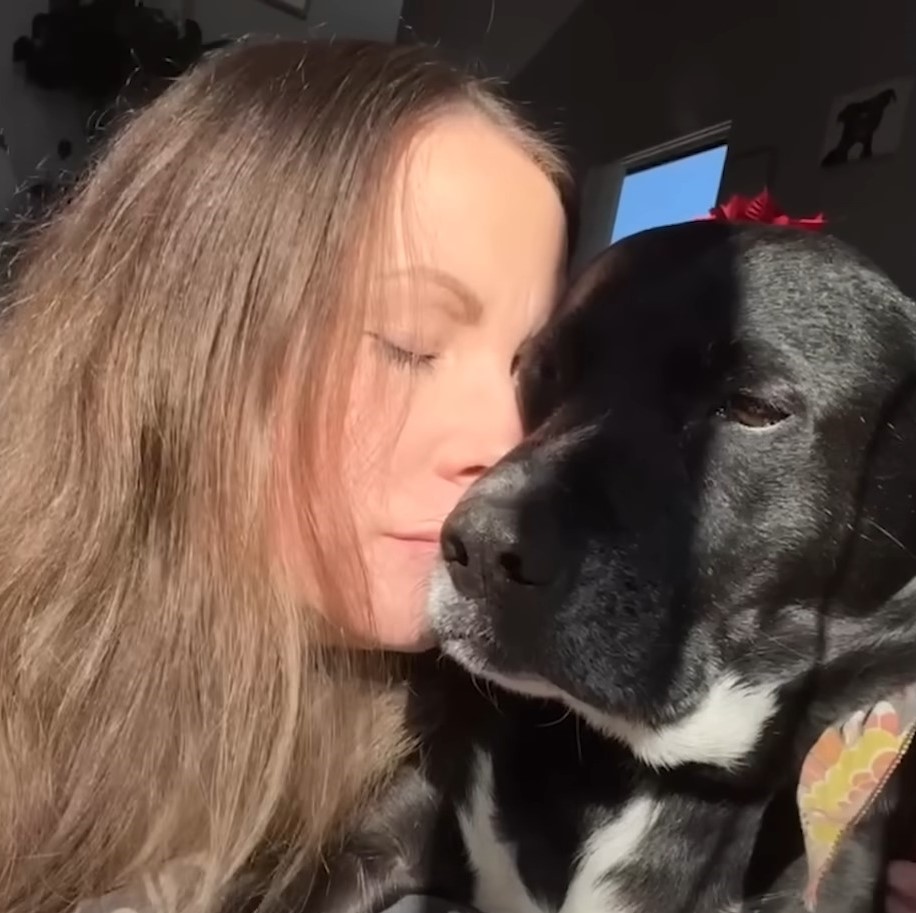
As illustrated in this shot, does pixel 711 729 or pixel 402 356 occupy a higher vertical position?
pixel 402 356

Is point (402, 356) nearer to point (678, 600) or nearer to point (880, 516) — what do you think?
point (678, 600)

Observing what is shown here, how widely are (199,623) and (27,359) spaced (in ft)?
0.90

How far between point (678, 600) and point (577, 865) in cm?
21

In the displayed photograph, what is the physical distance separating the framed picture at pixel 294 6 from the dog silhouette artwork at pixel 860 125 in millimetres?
1248

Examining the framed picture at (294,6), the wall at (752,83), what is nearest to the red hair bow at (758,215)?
the wall at (752,83)

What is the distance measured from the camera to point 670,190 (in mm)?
2887

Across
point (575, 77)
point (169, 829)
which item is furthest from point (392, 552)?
point (575, 77)

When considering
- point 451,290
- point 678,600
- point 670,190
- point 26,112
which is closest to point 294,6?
point 26,112

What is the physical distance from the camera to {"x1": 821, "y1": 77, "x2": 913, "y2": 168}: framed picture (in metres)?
2.18

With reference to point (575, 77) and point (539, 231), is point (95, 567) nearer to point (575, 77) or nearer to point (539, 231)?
point (539, 231)

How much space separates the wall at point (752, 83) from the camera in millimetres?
2195

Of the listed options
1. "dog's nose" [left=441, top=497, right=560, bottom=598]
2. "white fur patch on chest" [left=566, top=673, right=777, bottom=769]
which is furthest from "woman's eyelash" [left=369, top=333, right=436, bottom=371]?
"white fur patch on chest" [left=566, top=673, right=777, bottom=769]

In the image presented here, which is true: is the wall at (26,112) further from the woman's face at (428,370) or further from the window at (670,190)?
the woman's face at (428,370)

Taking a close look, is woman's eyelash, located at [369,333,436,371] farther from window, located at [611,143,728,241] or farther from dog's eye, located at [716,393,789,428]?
window, located at [611,143,728,241]
